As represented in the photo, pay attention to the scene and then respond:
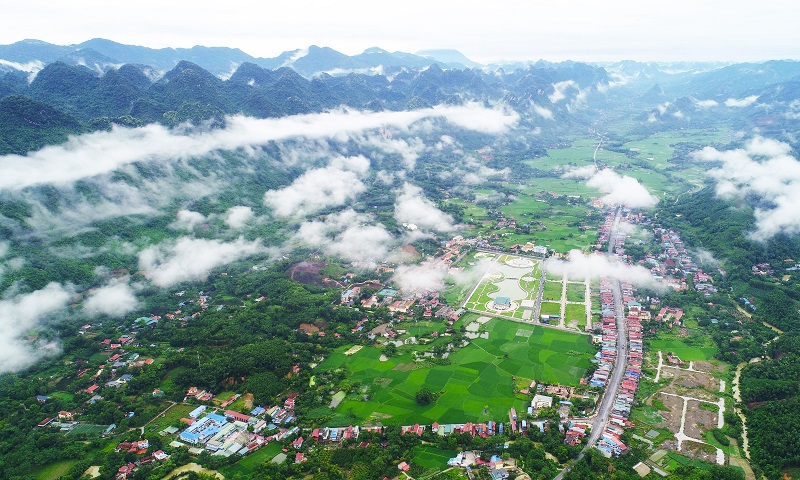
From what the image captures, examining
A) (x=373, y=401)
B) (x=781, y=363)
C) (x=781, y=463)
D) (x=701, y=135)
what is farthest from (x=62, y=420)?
(x=701, y=135)

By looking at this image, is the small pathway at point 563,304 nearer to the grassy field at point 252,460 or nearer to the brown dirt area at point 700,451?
the brown dirt area at point 700,451

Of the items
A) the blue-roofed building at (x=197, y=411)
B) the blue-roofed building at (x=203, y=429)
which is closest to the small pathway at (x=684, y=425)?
the blue-roofed building at (x=203, y=429)

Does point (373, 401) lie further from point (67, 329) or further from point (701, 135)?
point (701, 135)

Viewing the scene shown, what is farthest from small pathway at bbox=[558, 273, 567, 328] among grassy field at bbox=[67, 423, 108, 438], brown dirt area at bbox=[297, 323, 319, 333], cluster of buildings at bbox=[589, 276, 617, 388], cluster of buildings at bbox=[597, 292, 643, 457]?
grassy field at bbox=[67, 423, 108, 438]

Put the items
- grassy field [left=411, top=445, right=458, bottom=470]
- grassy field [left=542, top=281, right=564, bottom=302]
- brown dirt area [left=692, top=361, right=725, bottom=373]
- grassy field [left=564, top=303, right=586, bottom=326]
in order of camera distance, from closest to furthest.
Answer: grassy field [left=411, top=445, right=458, bottom=470] → brown dirt area [left=692, top=361, right=725, bottom=373] → grassy field [left=564, top=303, right=586, bottom=326] → grassy field [left=542, top=281, right=564, bottom=302]

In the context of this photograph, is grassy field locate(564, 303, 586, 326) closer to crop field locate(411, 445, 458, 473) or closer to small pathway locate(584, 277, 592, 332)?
small pathway locate(584, 277, 592, 332)

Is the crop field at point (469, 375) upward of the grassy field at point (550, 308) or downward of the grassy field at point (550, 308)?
downward
